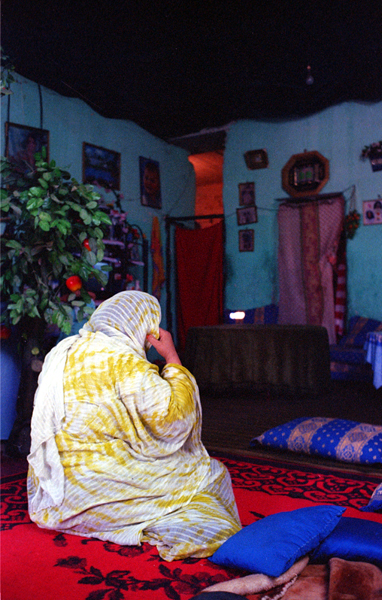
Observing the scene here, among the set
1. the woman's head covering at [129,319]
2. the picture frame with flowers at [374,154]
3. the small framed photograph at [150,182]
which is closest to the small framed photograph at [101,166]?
the small framed photograph at [150,182]

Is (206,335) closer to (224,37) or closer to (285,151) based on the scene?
(224,37)

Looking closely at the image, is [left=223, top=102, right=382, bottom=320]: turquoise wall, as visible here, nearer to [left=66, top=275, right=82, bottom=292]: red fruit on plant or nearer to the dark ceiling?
the dark ceiling

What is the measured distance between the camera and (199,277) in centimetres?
772

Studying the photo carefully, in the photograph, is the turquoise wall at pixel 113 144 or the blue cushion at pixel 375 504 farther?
the turquoise wall at pixel 113 144

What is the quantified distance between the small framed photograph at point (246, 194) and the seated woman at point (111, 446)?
6043 mm

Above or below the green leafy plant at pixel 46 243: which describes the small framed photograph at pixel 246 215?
above

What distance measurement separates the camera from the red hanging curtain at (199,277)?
7.60m

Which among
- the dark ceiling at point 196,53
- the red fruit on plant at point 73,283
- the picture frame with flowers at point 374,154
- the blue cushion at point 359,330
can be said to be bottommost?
the blue cushion at point 359,330

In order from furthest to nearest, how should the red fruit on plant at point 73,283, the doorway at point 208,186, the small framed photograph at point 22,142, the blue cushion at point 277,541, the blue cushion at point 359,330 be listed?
the doorway at point 208,186 → the blue cushion at point 359,330 → the small framed photograph at point 22,142 → the red fruit on plant at point 73,283 → the blue cushion at point 277,541

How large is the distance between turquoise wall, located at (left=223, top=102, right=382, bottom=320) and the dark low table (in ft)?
7.08

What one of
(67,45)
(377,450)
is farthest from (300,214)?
(377,450)

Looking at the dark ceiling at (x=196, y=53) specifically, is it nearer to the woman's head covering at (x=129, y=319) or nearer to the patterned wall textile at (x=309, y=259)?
the patterned wall textile at (x=309, y=259)

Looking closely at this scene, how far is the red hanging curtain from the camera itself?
7.60 m

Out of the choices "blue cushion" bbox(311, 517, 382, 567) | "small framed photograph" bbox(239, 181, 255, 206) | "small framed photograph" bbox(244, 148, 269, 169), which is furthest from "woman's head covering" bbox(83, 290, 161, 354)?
"small framed photograph" bbox(244, 148, 269, 169)
